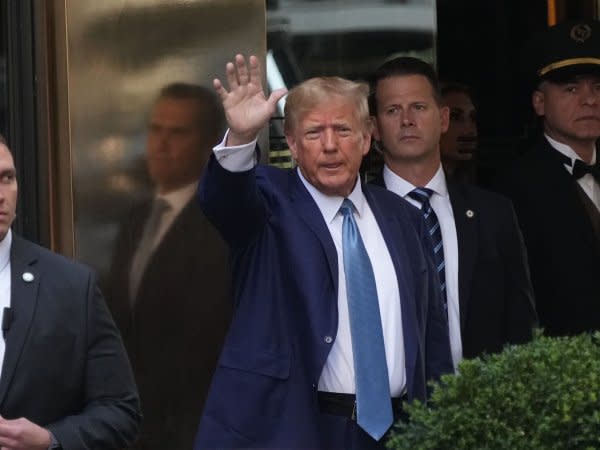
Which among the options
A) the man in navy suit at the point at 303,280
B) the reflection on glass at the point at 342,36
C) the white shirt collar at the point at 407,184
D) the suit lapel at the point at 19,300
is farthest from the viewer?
the reflection on glass at the point at 342,36

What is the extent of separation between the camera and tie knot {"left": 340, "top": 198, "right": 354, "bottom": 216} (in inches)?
204

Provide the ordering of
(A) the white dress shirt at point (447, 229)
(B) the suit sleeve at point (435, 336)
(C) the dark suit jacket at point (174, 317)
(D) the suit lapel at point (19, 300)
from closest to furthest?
(D) the suit lapel at point (19, 300) → (B) the suit sleeve at point (435, 336) → (A) the white dress shirt at point (447, 229) → (C) the dark suit jacket at point (174, 317)

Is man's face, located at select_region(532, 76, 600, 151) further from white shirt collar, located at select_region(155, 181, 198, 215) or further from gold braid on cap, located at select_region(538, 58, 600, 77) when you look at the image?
white shirt collar, located at select_region(155, 181, 198, 215)

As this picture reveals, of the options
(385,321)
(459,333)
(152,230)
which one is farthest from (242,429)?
(152,230)

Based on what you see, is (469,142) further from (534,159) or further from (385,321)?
(385,321)

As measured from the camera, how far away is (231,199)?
484 centimetres

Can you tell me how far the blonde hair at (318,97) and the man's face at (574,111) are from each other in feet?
5.01

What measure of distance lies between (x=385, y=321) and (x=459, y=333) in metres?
0.67

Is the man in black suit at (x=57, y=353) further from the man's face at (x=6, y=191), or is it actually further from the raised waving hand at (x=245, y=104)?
the raised waving hand at (x=245, y=104)

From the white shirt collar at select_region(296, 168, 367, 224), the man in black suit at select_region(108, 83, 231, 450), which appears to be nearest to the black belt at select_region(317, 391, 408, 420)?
the white shirt collar at select_region(296, 168, 367, 224)

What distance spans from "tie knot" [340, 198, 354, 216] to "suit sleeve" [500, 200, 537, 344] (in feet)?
2.67

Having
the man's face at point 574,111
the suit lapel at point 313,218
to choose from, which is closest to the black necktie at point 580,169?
the man's face at point 574,111

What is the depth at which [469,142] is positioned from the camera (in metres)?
7.67

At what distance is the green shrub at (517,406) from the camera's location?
3625 mm
